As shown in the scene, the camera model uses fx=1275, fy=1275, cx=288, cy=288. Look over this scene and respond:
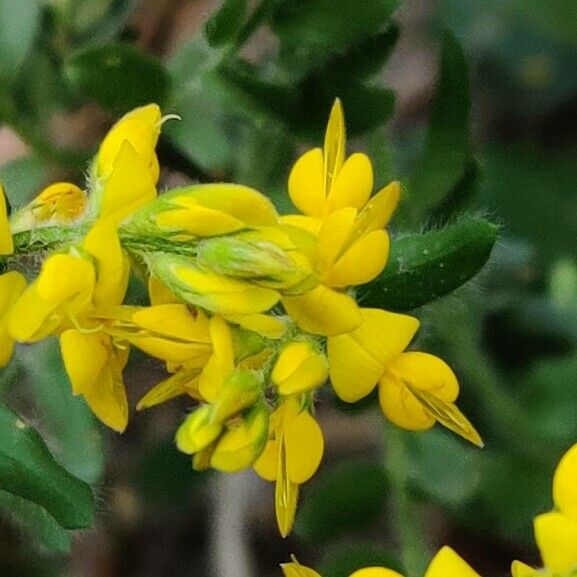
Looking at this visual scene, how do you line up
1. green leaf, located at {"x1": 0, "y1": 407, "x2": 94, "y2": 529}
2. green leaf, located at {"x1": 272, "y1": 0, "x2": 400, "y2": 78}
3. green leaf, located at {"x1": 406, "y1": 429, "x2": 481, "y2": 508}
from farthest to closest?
green leaf, located at {"x1": 406, "y1": 429, "x2": 481, "y2": 508} → green leaf, located at {"x1": 272, "y1": 0, "x2": 400, "y2": 78} → green leaf, located at {"x1": 0, "y1": 407, "x2": 94, "y2": 529}

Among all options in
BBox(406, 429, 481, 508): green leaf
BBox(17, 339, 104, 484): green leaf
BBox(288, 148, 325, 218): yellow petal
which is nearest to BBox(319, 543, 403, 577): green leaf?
BBox(406, 429, 481, 508): green leaf

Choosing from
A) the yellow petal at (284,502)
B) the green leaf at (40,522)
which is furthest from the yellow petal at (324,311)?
A: the green leaf at (40,522)

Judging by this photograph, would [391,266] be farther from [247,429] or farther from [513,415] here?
[513,415]

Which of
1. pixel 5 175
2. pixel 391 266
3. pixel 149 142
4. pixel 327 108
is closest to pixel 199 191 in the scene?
pixel 149 142

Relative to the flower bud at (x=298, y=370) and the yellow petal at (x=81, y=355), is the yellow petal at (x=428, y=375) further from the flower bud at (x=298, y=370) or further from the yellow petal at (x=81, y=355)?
the yellow petal at (x=81, y=355)

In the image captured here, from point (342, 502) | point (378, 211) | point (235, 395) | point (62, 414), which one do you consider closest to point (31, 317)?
point (235, 395)

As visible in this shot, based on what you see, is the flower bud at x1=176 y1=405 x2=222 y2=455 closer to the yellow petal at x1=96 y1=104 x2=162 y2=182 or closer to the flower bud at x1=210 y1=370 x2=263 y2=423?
the flower bud at x1=210 y1=370 x2=263 y2=423

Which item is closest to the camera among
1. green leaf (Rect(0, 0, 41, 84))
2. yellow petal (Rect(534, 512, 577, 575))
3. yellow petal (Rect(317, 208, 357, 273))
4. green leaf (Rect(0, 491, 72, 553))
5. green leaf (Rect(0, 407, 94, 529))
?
yellow petal (Rect(534, 512, 577, 575))
